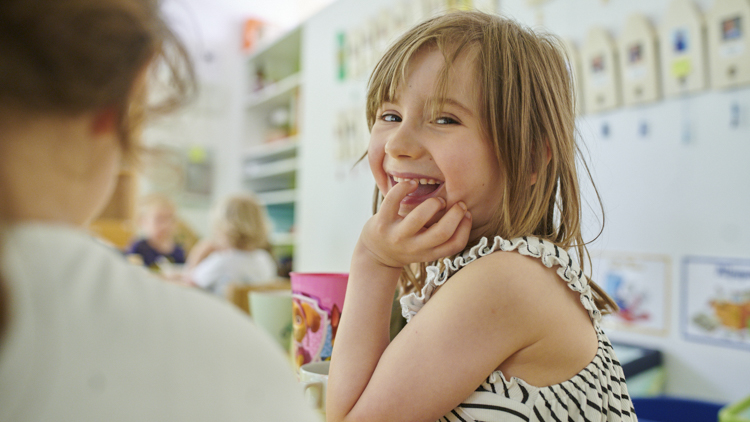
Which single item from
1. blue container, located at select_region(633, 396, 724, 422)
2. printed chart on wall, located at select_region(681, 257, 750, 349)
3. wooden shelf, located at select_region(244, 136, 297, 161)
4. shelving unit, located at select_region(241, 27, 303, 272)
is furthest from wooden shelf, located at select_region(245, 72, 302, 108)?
blue container, located at select_region(633, 396, 724, 422)

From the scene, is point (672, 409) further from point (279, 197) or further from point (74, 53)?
point (279, 197)

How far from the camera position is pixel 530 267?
1.59ft

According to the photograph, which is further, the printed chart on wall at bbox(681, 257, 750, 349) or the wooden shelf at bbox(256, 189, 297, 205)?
the wooden shelf at bbox(256, 189, 297, 205)

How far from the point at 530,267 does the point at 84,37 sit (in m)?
0.40

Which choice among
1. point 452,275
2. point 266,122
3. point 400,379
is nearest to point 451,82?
point 452,275

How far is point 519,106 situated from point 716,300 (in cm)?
141

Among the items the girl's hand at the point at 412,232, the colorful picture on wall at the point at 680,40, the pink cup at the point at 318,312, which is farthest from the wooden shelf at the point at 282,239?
the girl's hand at the point at 412,232

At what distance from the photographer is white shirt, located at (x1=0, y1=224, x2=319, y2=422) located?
0.21 m

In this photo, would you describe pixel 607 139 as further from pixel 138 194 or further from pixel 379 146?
pixel 138 194

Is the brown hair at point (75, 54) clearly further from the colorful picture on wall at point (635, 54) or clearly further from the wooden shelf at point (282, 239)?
the wooden shelf at point (282, 239)

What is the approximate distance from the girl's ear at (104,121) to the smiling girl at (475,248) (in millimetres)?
309

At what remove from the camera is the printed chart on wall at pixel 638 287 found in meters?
1.70

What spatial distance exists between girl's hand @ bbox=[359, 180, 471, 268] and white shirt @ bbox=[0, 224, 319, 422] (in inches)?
10.6

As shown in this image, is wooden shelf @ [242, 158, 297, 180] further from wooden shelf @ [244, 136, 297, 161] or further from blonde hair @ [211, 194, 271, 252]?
blonde hair @ [211, 194, 271, 252]
